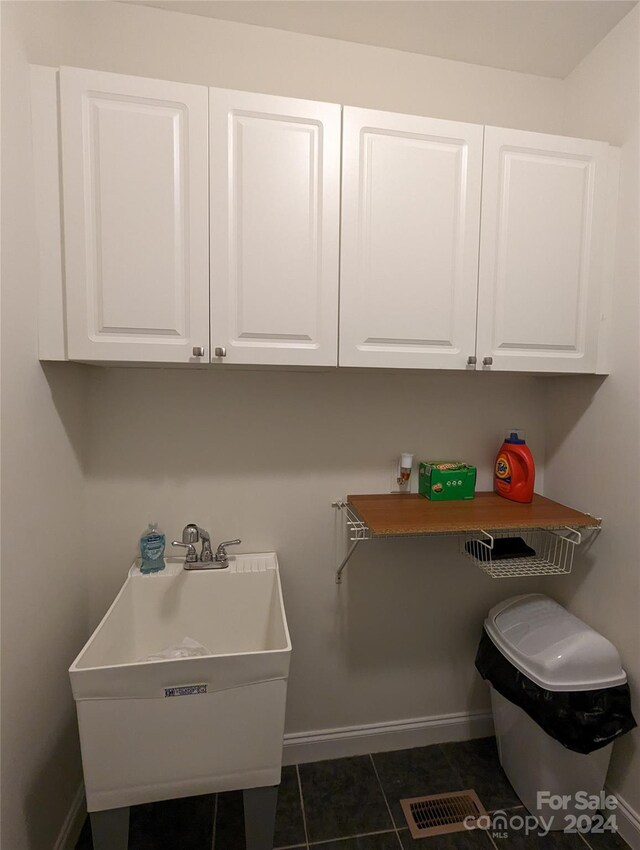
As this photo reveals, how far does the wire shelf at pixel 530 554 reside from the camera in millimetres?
1484

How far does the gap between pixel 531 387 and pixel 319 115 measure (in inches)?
52.4

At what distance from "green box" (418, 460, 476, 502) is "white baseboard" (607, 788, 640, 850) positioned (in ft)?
3.78

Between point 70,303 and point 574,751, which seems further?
point 574,751

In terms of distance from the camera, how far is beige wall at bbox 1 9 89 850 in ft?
3.31

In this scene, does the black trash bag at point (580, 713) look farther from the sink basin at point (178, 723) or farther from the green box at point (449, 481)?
the sink basin at point (178, 723)

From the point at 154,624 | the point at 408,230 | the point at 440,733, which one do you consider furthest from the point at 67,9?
the point at 440,733

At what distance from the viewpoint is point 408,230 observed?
1.31 m

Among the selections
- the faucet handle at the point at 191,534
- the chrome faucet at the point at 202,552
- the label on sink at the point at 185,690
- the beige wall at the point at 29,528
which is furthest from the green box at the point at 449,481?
the beige wall at the point at 29,528

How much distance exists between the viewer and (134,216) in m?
1.16

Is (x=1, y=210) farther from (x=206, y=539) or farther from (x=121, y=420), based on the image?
(x=206, y=539)

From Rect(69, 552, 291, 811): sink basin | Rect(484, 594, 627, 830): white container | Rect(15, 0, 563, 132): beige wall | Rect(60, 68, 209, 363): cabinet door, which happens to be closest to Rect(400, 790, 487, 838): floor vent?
Rect(484, 594, 627, 830): white container

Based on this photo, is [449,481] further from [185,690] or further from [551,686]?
[185,690]

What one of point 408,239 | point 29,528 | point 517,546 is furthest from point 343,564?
point 408,239

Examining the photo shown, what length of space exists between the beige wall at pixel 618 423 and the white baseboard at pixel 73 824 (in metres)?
1.88
